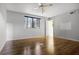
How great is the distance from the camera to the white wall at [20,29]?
2.49 m

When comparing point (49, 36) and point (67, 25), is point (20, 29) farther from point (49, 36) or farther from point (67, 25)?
point (67, 25)

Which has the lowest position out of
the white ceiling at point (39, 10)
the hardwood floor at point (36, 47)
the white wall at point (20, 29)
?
the hardwood floor at point (36, 47)

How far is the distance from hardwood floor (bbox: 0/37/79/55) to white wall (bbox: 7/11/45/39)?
3.3 inches

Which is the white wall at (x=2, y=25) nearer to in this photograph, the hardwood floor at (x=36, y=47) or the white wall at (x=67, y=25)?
the hardwood floor at (x=36, y=47)

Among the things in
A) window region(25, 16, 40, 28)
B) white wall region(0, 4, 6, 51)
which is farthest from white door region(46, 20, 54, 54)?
white wall region(0, 4, 6, 51)

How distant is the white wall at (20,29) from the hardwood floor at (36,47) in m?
0.08

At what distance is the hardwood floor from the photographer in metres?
2.46

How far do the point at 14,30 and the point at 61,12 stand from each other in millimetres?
846

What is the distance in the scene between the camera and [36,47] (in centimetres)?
252

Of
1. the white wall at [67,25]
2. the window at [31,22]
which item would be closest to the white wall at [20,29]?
the window at [31,22]

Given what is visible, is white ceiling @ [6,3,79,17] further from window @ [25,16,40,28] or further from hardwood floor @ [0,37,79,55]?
hardwood floor @ [0,37,79,55]
